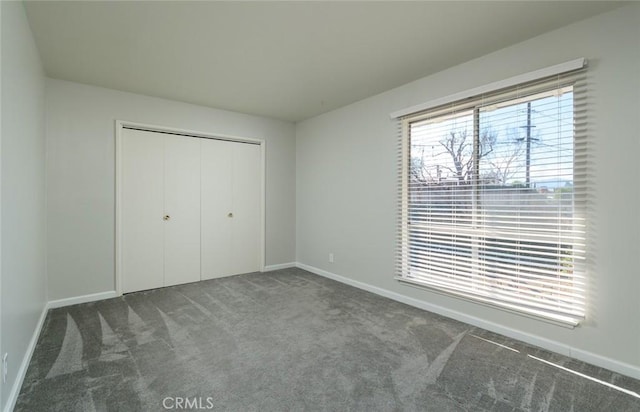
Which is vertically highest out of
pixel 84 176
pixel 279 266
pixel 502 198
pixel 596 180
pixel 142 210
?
pixel 84 176

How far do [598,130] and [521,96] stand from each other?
2.04 ft

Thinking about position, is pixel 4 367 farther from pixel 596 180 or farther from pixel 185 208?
pixel 596 180

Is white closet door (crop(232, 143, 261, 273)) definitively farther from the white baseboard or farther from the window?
the window

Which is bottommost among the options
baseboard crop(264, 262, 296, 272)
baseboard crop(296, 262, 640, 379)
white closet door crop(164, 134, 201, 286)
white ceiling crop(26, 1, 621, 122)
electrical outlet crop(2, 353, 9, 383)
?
baseboard crop(296, 262, 640, 379)

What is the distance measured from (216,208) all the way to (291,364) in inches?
113

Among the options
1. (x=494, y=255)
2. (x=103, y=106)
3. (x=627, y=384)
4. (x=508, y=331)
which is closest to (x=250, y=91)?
(x=103, y=106)

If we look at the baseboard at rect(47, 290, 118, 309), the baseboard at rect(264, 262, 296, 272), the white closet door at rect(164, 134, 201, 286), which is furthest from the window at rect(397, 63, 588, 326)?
the baseboard at rect(47, 290, 118, 309)

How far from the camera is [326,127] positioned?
4.59 m

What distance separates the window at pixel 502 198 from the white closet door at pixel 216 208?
2.56 meters

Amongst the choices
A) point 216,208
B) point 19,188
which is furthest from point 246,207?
point 19,188

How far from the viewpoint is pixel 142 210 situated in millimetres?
3879

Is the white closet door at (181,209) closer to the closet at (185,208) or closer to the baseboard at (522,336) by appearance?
the closet at (185,208)

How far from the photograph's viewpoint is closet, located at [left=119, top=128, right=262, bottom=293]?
381 cm

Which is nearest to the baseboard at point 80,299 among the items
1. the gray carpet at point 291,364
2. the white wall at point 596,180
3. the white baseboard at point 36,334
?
the white baseboard at point 36,334
